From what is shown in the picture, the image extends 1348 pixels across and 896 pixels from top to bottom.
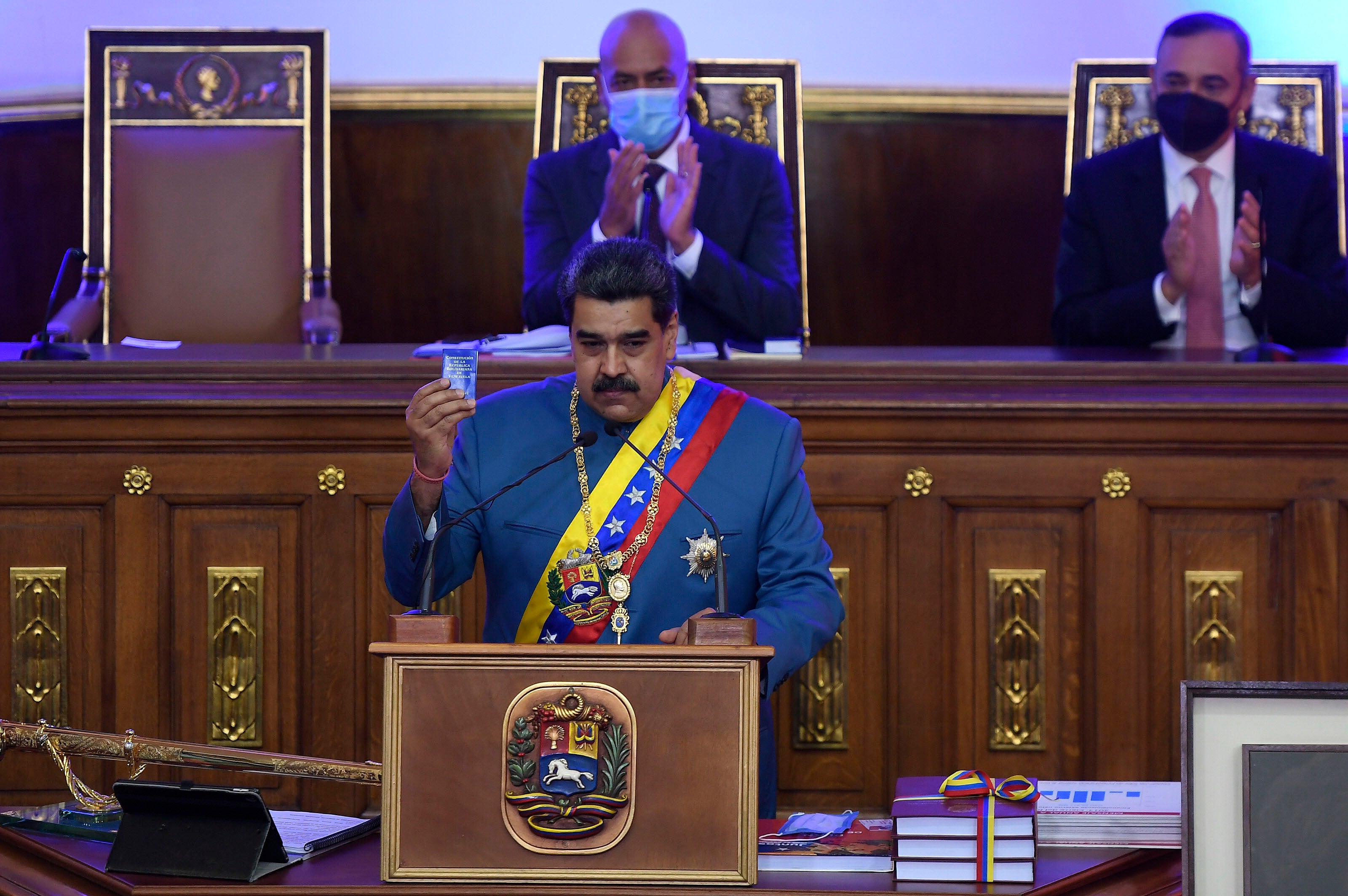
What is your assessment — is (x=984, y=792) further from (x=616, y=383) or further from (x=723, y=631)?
(x=616, y=383)

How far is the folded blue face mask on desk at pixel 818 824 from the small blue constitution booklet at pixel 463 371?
0.54 meters

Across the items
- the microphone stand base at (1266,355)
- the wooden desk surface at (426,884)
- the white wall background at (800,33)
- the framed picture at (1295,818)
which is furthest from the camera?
the white wall background at (800,33)

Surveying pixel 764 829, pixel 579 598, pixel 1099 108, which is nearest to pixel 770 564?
pixel 579 598

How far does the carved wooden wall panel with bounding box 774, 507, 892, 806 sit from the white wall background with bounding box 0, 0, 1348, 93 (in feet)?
7.67

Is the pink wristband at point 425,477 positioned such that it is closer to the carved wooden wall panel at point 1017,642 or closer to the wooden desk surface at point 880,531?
the wooden desk surface at point 880,531

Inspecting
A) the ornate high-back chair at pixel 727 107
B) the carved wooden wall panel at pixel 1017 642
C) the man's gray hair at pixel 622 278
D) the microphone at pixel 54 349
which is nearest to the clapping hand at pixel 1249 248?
the carved wooden wall panel at pixel 1017 642

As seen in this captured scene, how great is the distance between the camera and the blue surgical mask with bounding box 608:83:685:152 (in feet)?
12.1

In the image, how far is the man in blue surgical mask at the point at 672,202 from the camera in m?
3.42

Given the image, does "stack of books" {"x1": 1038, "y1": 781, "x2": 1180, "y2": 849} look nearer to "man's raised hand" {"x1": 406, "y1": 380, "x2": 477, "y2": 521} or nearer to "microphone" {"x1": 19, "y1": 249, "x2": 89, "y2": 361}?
"man's raised hand" {"x1": 406, "y1": 380, "x2": 477, "y2": 521}

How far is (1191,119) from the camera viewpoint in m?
3.79

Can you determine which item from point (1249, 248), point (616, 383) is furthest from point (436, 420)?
point (1249, 248)

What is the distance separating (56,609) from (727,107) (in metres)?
Result: 2.21

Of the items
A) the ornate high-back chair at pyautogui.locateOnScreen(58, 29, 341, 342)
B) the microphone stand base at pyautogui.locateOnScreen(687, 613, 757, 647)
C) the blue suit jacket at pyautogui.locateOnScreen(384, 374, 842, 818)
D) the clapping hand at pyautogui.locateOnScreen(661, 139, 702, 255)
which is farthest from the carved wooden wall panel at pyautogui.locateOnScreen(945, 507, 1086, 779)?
the ornate high-back chair at pyautogui.locateOnScreen(58, 29, 341, 342)

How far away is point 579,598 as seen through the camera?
1982 mm
